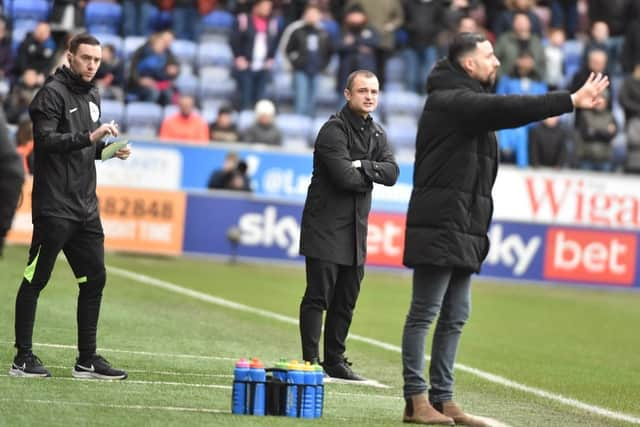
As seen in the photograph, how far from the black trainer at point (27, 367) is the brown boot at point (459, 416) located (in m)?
2.65

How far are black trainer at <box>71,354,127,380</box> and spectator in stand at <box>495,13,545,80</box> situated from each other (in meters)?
17.2

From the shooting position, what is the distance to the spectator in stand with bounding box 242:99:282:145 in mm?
25052

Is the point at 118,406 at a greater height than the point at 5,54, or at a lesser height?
lesser

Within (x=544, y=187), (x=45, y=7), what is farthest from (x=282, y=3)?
(x=544, y=187)

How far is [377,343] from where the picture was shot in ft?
46.8

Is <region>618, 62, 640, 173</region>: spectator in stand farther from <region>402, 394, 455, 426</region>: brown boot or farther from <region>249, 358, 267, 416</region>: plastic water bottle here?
<region>249, 358, 267, 416</region>: plastic water bottle

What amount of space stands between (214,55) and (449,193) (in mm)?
19583

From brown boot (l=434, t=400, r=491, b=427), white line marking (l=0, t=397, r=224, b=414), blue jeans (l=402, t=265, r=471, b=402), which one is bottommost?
white line marking (l=0, t=397, r=224, b=414)

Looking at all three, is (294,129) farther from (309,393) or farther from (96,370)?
(309,393)

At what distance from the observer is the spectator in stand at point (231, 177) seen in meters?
23.5

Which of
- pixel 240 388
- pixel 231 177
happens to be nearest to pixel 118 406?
pixel 240 388

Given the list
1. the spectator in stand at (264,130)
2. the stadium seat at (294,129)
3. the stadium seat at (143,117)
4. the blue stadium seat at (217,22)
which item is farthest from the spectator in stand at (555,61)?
the stadium seat at (143,117)

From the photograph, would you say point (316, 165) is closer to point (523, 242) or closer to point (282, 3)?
point (523, 242)

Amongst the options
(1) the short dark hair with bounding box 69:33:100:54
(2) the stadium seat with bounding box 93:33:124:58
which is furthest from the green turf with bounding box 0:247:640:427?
(2) the stadium seat with bounding box 93:33:124:58
